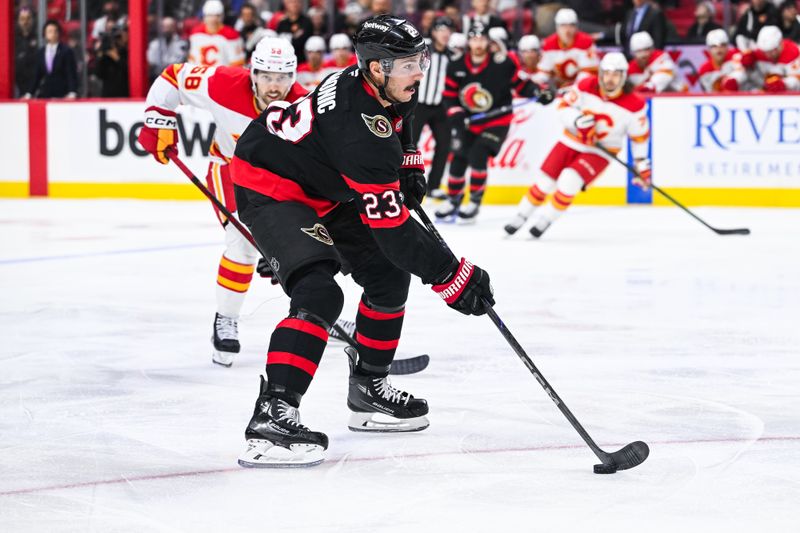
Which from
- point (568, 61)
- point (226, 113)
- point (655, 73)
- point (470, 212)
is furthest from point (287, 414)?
point (568, 61)

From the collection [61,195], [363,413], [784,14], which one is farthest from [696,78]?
[363,413]

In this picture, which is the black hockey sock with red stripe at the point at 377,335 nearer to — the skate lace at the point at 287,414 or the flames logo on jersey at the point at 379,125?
the skate lace at the point at 287,414

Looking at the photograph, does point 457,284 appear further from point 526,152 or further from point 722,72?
point 722,72

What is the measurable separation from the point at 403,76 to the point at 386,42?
0.27ft

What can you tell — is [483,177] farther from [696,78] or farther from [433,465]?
[433,465]

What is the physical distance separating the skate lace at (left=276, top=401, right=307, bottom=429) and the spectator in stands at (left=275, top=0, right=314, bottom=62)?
8378 mm

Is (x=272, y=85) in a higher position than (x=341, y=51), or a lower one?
higher

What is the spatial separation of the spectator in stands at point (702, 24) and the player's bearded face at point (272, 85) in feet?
23.8

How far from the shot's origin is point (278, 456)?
2842mm

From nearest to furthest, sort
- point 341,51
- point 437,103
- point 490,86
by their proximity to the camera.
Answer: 1. point 490,86
2. point 437,103
3. point 341,51

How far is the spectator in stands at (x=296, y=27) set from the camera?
10982 mm

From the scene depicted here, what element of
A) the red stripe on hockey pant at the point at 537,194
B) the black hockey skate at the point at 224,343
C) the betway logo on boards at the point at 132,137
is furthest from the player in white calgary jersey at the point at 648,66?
the black hockey skate at the point at 224,343

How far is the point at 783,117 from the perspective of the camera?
9414 mm

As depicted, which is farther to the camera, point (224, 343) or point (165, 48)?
point (165, 48)
